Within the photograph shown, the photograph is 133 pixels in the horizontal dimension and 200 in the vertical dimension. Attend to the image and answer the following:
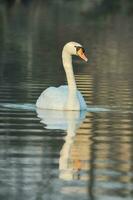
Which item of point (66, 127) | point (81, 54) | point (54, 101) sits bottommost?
point (66, 127)

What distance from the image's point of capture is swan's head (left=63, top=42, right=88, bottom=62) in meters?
19.2

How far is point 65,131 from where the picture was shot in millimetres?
15016

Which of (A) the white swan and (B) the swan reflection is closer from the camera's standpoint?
(B) the swan reflection

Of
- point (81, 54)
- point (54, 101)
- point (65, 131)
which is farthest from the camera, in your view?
point (81, 54)

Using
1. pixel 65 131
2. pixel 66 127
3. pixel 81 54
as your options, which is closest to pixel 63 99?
pixel 81 54

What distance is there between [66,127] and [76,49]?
13.1ft

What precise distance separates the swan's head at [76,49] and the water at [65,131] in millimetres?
820

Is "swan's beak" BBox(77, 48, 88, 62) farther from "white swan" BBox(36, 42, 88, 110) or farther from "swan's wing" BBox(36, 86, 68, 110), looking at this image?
"swan's wing" BBox(36, 86, 68, 110)

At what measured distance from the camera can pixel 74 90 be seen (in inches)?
714

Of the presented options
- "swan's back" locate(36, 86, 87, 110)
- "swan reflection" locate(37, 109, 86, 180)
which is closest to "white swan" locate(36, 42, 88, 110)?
"swan's back" locate(36, 86, 87, 110)

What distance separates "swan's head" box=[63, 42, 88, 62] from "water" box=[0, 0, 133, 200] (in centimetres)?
82

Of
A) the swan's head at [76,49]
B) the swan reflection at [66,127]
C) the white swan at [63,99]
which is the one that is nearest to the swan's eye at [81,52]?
the swan's head at [76,49]

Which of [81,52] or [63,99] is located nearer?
[63,99]

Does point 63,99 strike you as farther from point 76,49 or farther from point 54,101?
point 76,49
